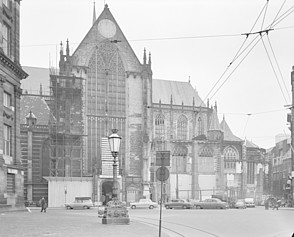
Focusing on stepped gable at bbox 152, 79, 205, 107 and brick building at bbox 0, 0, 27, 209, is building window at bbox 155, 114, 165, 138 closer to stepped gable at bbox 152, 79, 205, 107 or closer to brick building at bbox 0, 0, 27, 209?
stepped gable at bbox 152, 79, 205, 107

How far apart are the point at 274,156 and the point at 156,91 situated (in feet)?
118

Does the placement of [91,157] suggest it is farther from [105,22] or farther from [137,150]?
[105,22]

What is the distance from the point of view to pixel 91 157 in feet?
185

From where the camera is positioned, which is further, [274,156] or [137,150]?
[137,150]

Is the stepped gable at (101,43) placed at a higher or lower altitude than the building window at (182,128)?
higher

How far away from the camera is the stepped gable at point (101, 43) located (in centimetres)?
5762

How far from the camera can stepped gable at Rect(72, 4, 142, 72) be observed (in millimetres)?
57625

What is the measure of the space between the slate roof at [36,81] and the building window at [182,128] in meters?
19.2

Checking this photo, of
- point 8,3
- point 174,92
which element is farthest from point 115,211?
point 174,92

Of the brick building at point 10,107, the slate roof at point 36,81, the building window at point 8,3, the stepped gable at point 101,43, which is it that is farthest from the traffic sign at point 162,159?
the slate roof at point 36,81

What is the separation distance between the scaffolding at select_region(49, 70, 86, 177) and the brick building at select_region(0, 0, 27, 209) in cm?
2123

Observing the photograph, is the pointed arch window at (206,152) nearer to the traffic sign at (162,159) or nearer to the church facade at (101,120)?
the church facade at (101,120)

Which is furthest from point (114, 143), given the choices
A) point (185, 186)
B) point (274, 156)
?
point (185, 186)

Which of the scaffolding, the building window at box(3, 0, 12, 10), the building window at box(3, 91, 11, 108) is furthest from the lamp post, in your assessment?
the scaffolding
